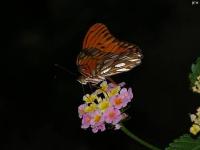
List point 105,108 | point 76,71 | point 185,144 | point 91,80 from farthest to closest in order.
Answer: point 76,71 < point 91,80 < point 105,108 < point 185,144

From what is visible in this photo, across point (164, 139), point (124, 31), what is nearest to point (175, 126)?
point (164, 139)

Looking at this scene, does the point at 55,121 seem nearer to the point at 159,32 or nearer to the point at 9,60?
the point at 9,60

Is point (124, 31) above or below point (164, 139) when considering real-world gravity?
above

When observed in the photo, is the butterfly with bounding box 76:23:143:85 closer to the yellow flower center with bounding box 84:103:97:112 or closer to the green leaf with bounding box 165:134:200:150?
the yellow flower center with bounding box 84:103:97:112

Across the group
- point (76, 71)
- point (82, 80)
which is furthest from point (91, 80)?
point (76, 71)

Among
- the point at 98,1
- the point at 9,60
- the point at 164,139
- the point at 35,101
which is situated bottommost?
the point at 164,139

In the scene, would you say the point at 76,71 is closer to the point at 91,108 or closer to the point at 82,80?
the point at 82,80
